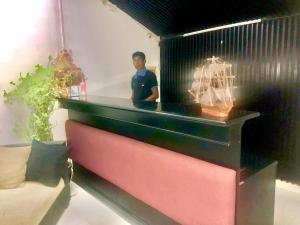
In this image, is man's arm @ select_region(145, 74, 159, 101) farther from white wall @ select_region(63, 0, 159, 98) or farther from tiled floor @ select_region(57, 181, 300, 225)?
tiled floor @ select_region(57, 181, 300, 225)

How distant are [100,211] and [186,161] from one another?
1242 mm

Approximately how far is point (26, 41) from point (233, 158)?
291 centimetres

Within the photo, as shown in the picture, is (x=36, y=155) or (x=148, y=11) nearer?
(x=36, y=155)

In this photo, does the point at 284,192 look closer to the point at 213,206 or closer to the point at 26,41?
the point at 213,206

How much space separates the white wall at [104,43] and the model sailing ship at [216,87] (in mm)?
2609

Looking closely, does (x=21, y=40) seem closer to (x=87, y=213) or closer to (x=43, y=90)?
(x=43, y=90)

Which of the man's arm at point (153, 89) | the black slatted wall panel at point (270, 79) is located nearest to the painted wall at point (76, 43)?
the man's arm at point (153, 89)

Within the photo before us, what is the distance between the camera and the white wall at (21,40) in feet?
10.2

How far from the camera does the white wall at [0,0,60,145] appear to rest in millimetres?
3107

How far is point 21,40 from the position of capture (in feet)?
10.6

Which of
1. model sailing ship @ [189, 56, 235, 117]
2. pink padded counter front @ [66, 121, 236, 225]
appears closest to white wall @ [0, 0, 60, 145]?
pink padded counter front @ [66, 121, 236, 225]

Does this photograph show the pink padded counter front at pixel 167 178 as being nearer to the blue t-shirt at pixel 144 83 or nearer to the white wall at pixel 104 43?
the blue t-shirt at pixel 144 83

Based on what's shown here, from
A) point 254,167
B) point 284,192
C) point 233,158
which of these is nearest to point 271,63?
point 284,192

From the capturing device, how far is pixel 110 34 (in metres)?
4.12
